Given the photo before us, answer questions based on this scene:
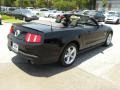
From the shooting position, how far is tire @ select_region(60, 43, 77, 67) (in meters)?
5.36

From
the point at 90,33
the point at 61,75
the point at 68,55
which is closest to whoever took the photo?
the point at 61,75

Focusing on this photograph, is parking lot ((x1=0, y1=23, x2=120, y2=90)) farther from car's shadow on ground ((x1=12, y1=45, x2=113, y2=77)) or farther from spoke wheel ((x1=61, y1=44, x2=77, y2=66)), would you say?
spoke wheel ((x1=61, y1=44, x2=77, y2=66))

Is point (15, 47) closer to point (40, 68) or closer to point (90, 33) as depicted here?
point (40, 68)

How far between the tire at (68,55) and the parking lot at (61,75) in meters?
0.14

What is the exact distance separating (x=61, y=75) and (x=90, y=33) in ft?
6.92

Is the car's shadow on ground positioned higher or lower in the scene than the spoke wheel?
lower

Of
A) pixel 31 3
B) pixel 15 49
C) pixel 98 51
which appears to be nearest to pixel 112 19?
pixel 98 51

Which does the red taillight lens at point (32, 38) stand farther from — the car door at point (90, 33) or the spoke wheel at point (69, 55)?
the car door at point (90, 33)

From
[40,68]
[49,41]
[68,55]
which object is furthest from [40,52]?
[68,55]

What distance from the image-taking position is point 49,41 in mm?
4773

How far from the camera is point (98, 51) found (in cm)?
742

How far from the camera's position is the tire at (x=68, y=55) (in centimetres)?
536

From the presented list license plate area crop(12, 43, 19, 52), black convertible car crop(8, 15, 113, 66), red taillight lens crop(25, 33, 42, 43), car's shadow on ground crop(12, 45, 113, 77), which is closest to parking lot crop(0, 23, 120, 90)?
car's shadow on ground crop(12, 45, 113, 77)

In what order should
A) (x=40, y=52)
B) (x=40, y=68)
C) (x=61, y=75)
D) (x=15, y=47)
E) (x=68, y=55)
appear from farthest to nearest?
(x=68, y=55), (x=40, y=68), (x=15, y=47), (x=61, y=75), (x=40, y=52)
